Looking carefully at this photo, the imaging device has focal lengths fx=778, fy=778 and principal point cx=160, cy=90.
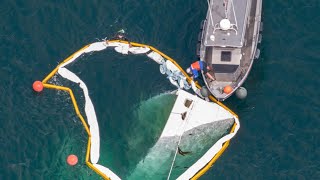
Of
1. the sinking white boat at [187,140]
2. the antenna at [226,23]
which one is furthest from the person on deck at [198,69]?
the antenna at [226,23]

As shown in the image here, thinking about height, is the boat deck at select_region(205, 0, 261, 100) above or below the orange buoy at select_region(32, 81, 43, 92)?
above

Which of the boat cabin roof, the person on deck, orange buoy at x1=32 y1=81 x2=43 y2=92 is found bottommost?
orange buoy at x1=32 y1=81 x2=43 y2=92

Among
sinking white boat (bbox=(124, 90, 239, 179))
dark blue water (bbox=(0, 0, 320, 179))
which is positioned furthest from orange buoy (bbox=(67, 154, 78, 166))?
sinking white boat (bbox=(124, 90, 239, 179))

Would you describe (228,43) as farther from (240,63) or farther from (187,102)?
(187,102)

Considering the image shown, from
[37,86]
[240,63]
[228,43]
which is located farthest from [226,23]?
[37,86]

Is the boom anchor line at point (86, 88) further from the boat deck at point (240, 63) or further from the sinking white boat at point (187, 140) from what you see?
the boat deck at point (240, 63)

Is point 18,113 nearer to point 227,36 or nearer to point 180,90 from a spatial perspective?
point 180,90

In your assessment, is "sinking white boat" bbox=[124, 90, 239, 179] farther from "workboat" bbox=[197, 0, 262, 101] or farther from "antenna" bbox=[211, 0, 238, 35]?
"antenna" bbox=[211, 0, 238, 35]
